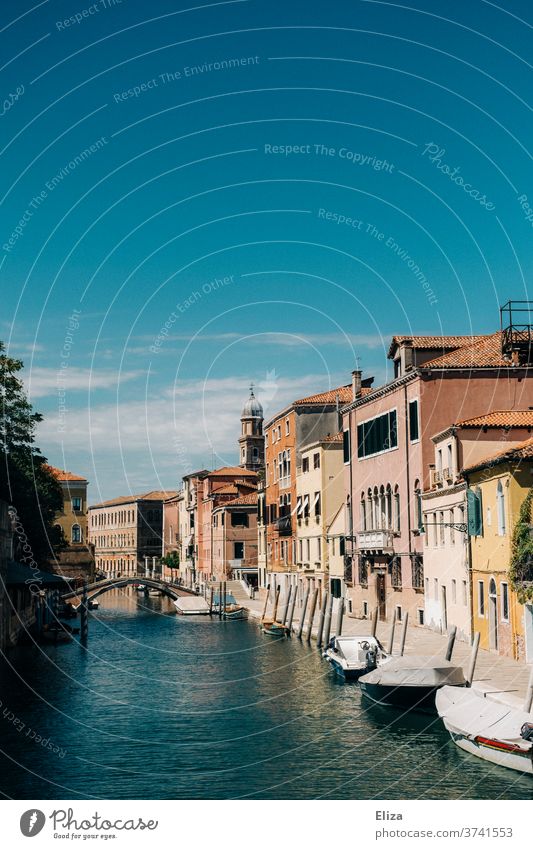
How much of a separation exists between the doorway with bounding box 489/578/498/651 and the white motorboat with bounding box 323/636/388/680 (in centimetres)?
397

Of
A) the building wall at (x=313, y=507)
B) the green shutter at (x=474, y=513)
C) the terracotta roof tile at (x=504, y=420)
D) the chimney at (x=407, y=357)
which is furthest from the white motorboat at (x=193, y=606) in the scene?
the green shutter at (x=474, y=513)

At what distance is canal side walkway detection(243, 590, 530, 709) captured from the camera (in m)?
25.3

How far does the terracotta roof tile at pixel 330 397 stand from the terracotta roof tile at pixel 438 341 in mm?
16692

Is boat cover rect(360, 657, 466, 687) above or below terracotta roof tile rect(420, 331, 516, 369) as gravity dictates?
below

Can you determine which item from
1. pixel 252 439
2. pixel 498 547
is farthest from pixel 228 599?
pixel 252 439

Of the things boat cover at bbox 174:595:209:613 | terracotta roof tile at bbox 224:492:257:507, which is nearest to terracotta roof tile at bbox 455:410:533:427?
boat cover at bbox 174:595:209:613

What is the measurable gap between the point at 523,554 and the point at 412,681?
4722 millimetres

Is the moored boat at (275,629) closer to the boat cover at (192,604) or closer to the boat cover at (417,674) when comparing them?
the boat cover at (192,604)

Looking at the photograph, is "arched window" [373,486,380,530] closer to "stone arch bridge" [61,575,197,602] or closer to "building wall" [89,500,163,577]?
"stone arch bridge" [61,575,197,602]

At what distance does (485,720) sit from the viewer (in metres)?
22.4

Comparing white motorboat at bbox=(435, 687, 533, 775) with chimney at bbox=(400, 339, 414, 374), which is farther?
chimney at bbox=(400, 339, 414, 374)

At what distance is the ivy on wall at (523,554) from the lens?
95.5 feet
